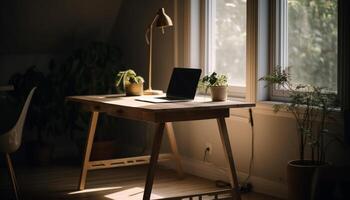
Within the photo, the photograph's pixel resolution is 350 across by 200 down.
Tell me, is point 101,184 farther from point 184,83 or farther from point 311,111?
point 311,111

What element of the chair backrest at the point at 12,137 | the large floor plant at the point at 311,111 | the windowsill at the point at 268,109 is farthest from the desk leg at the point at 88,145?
the large floor plant at the point at 311,111

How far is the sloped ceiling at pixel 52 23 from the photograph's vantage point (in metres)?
5.78

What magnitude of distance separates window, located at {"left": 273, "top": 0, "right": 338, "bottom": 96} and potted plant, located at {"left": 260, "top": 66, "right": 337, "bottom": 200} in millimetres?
116

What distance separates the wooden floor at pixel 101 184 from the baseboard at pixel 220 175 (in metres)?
0.06

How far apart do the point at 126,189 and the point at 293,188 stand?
4.79ft

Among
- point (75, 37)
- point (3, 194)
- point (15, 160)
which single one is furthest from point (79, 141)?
point (3, 194)

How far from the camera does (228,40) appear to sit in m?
5.10

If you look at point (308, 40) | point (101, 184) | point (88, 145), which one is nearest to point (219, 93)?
point (308, 40)

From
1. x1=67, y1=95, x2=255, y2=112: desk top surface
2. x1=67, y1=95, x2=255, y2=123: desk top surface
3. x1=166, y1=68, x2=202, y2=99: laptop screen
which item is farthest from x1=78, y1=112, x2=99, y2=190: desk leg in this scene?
x1=166, y1=68, x2=202, y2=99: laptop screen

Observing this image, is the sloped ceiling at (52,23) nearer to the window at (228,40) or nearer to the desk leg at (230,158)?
the window at (228,40)

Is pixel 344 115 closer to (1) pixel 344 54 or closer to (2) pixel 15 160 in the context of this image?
(1) pixel 344 54

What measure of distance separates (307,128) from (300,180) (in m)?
0.39

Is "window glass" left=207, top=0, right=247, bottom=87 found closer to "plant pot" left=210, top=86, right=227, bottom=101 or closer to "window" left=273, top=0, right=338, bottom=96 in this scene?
"window" left=273, top=0, right=338, bottom=96

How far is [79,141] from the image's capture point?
19.7ft
